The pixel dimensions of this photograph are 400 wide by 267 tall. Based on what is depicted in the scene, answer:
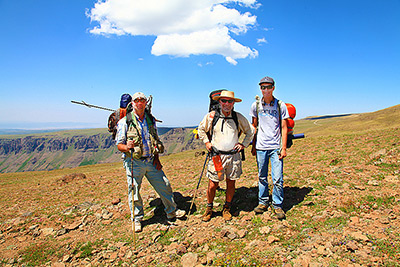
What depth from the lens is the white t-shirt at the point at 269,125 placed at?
5496mm

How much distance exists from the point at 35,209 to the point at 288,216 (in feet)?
32.9

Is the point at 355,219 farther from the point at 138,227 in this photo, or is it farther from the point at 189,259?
the point at 138,227

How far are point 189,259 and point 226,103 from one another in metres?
3.59

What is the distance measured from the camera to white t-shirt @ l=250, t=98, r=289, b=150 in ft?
18.0

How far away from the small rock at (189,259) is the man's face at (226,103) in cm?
338

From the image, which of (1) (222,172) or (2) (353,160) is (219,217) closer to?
(1) (222,172)

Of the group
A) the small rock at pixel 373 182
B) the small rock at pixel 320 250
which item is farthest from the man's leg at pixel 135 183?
the small rock at pixel 373 182

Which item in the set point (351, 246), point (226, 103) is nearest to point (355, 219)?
point (351, 246)

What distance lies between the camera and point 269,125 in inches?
218

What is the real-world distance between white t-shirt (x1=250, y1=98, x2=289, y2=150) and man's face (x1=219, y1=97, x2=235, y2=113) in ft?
2.69

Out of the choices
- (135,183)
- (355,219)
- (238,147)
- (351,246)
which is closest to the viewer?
(351,246)

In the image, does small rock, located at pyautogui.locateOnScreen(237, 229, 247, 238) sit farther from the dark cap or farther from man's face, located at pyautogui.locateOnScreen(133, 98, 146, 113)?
man's face, located at pyautogui.locateOnScreen(133, 98, 146, 113)

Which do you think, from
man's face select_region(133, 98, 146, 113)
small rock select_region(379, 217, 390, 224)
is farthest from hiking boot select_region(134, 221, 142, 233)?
small rock select_region(379, 217, 390, 224)

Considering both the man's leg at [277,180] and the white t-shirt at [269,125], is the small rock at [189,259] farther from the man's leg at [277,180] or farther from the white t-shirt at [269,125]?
the white t-shirt at [269,125]
